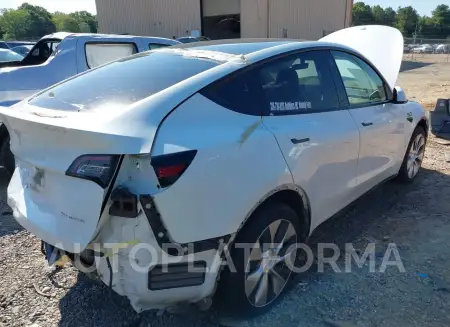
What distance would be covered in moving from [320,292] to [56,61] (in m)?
4.73

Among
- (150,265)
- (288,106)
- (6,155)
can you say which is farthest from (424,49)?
(150,265)

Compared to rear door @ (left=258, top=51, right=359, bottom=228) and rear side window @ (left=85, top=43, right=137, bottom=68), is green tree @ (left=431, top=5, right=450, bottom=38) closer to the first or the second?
rear side window @ (left=85, top=43, right=137, bottom=68)

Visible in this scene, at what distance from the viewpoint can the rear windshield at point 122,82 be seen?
7.52 feet

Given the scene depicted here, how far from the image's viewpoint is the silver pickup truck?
4.96 meters

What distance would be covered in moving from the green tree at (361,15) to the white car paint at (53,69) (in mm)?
62935

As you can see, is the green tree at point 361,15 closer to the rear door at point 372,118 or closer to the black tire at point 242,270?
the rear door at point 372,118

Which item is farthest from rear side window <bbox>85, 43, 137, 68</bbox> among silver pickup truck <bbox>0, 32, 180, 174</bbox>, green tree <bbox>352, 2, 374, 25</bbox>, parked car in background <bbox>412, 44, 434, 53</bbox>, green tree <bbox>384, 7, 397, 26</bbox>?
green tree <bbox>384, 7, 397, 26</bbox>

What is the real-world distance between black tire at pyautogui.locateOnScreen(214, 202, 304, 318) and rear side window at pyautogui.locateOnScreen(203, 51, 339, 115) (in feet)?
2.05

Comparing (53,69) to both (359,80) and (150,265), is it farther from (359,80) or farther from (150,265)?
(150,265)

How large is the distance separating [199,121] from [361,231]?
2.39 meters

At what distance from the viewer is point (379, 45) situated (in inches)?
220

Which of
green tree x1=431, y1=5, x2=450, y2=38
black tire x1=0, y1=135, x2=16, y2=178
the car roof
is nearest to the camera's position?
the car roof

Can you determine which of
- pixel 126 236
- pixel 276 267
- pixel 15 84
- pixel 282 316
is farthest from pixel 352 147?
pixel 15 84

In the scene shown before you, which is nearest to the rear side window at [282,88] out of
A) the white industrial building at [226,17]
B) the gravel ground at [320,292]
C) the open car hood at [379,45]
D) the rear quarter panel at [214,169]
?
the rear quarter panel at [214,169]
